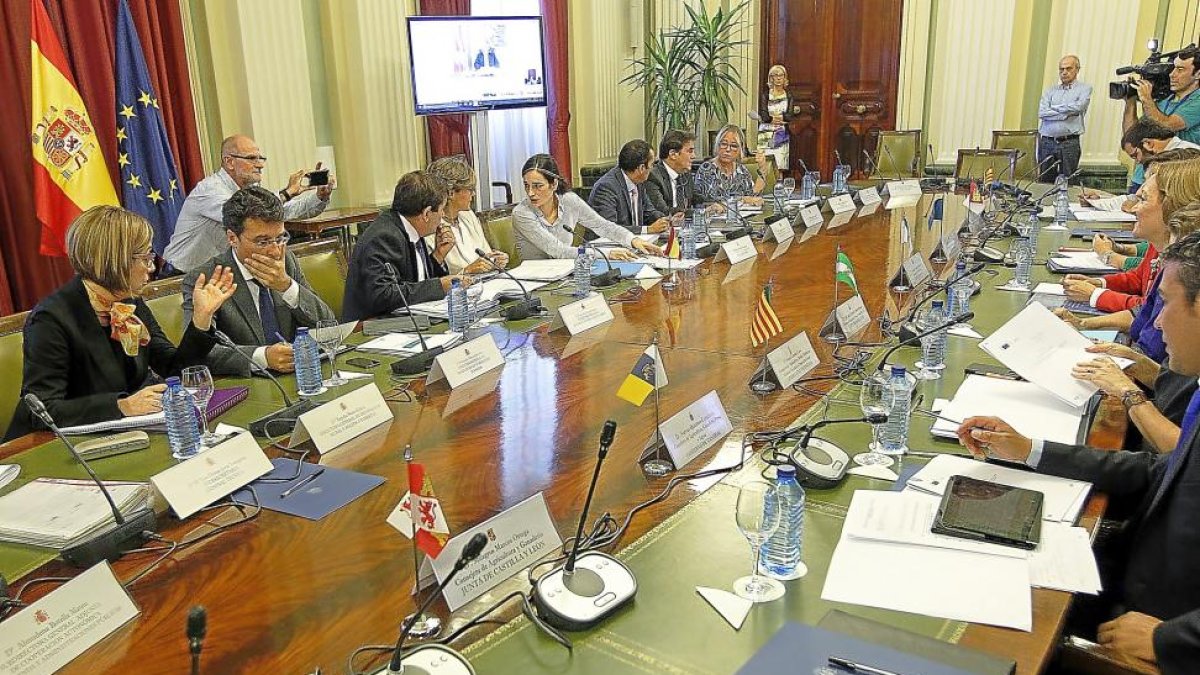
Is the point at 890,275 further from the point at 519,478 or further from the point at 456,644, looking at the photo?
the point at 456,644

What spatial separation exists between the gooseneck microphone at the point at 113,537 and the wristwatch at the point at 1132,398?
1901 millimetres

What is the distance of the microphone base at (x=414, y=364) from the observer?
7.32ft

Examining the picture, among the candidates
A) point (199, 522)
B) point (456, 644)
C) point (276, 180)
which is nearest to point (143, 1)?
point (276, 180)

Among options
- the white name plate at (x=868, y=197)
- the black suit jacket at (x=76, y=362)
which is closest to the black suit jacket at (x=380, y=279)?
the black suit jacket at (x=76, y=362)

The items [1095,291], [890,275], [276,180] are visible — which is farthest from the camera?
[276,180]

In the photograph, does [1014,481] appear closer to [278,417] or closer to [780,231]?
[278,417]

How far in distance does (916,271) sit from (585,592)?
232cm

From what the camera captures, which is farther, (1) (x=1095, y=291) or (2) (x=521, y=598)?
(1) (x=1095, y=291)

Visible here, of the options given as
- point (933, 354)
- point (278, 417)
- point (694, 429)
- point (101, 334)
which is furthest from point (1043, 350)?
point (101, 334)

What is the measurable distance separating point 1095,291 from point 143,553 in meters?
2.77

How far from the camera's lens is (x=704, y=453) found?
1.73m

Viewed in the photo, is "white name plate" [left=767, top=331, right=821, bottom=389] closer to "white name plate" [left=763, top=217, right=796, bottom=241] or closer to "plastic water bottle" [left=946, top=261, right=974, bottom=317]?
"plastic water bottle" [left=946, top=261, right=974, bottom=317]

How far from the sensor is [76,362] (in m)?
2.11

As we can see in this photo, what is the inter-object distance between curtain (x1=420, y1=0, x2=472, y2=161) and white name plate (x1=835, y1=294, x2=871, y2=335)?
381 cm
